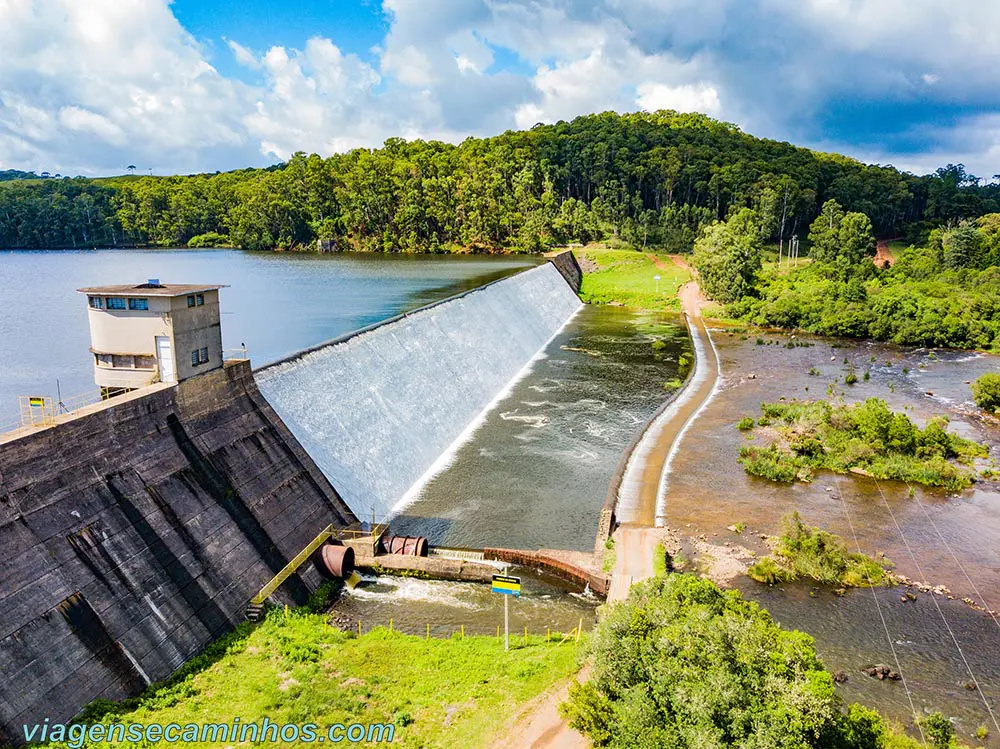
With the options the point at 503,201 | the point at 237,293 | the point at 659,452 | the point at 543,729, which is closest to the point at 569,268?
the point at 503,201

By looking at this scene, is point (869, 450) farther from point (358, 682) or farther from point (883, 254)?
point (883, 254)

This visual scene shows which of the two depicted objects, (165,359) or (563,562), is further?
(563,562)

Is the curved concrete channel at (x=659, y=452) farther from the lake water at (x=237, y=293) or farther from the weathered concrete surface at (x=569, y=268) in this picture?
the weathered concrete surface at (x=569, y=268)

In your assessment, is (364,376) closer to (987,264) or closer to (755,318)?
(755,318)

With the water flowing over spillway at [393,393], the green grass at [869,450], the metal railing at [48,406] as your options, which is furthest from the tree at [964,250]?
the metal railing at [48,406]

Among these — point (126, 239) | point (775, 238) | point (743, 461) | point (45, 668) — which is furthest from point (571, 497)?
point (126, 239)
